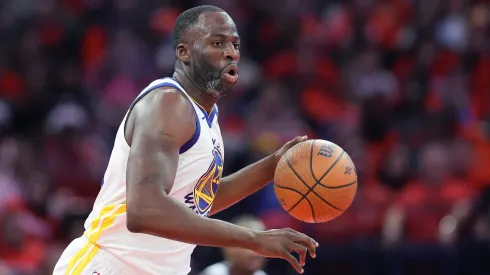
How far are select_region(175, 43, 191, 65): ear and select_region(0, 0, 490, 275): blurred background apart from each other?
5122mm

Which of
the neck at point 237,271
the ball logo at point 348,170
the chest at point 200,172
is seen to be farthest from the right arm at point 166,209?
the neck at point 237,271

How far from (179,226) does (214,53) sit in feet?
3.71

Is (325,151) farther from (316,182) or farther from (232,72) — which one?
(232,72)

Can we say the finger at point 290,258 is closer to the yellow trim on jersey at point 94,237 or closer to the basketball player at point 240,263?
the yellow trim on jersey at point 94,237

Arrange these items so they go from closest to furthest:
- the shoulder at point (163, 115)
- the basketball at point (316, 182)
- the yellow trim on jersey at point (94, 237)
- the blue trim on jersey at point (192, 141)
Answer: the shoulder at point (163, 115), the blue trim on jersey at point (192, 141), the yellow trim on jersey at point (94, 237), the basketball at point (316, 182)

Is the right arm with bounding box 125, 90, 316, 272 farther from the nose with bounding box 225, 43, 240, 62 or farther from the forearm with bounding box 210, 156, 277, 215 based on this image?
the forearm with bounding box 210, 156, 277, 215

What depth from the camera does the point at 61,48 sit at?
13.5 metres

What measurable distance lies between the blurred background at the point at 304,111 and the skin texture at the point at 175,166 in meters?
5.20

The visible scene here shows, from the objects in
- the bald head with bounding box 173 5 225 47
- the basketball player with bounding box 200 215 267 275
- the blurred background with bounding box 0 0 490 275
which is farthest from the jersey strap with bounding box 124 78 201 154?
the blurred background with bounding box 0 0 490 275

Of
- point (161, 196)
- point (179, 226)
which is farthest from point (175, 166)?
point (179, 226)

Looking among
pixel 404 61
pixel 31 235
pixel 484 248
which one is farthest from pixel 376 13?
pixel 31 235

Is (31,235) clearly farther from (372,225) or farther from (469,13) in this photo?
(469,13)

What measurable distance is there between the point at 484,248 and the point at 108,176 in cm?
578

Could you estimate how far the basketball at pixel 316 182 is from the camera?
4.88 meters
